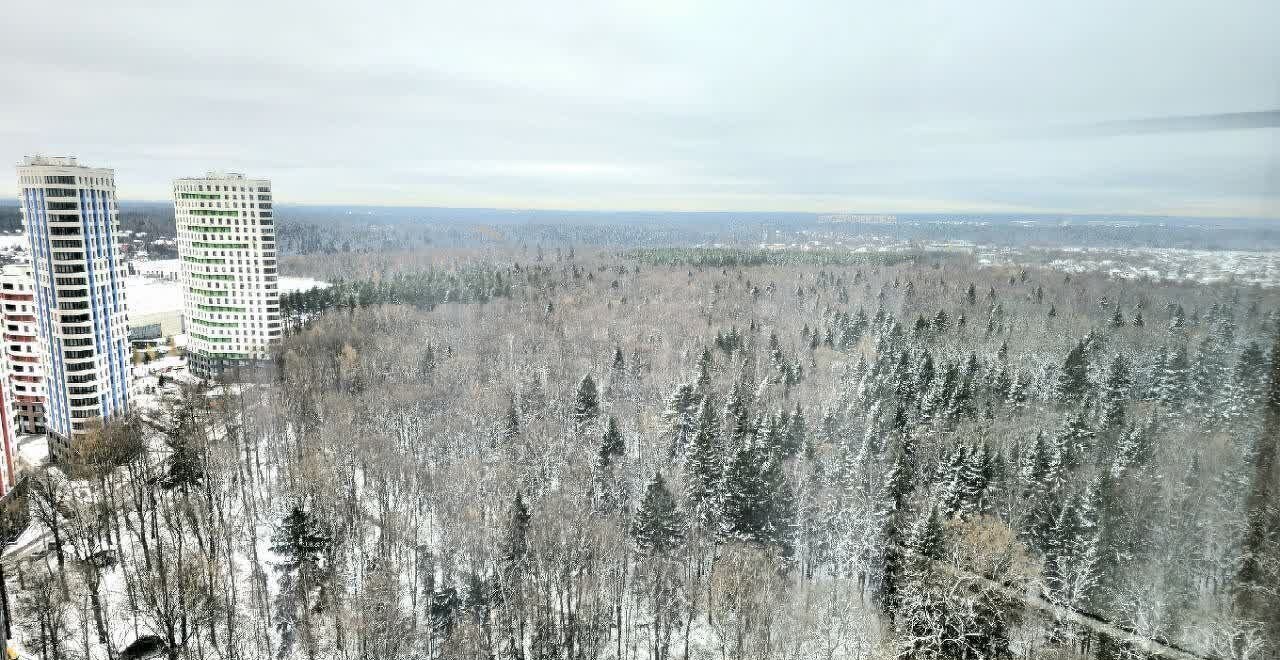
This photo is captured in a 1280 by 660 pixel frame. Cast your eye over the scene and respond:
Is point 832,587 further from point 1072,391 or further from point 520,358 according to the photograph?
point 520,358

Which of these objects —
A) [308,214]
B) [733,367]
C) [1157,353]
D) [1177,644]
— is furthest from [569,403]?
[1177,644]

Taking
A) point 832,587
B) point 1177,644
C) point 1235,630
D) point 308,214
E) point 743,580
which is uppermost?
point 308,214

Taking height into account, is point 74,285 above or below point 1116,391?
above

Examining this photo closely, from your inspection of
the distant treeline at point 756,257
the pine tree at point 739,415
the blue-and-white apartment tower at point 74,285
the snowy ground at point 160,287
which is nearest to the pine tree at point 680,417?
the pine tree at point 739,415

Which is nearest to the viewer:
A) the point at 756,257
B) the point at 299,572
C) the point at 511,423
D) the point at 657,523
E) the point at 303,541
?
the point at 303,541

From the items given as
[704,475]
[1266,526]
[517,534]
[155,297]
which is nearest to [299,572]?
[517,534]

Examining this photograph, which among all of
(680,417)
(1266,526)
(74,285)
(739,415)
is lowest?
(680,417)

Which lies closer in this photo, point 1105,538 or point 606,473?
point 1105,538

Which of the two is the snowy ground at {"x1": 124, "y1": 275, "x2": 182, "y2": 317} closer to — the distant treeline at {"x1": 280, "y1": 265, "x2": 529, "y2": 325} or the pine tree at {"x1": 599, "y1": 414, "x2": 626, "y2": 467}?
the distant treeline at {"x1": 280, "y1": 265, "x2": 529, "y2": 325}

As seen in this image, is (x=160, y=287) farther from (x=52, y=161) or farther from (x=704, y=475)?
(x=704, y=475)
